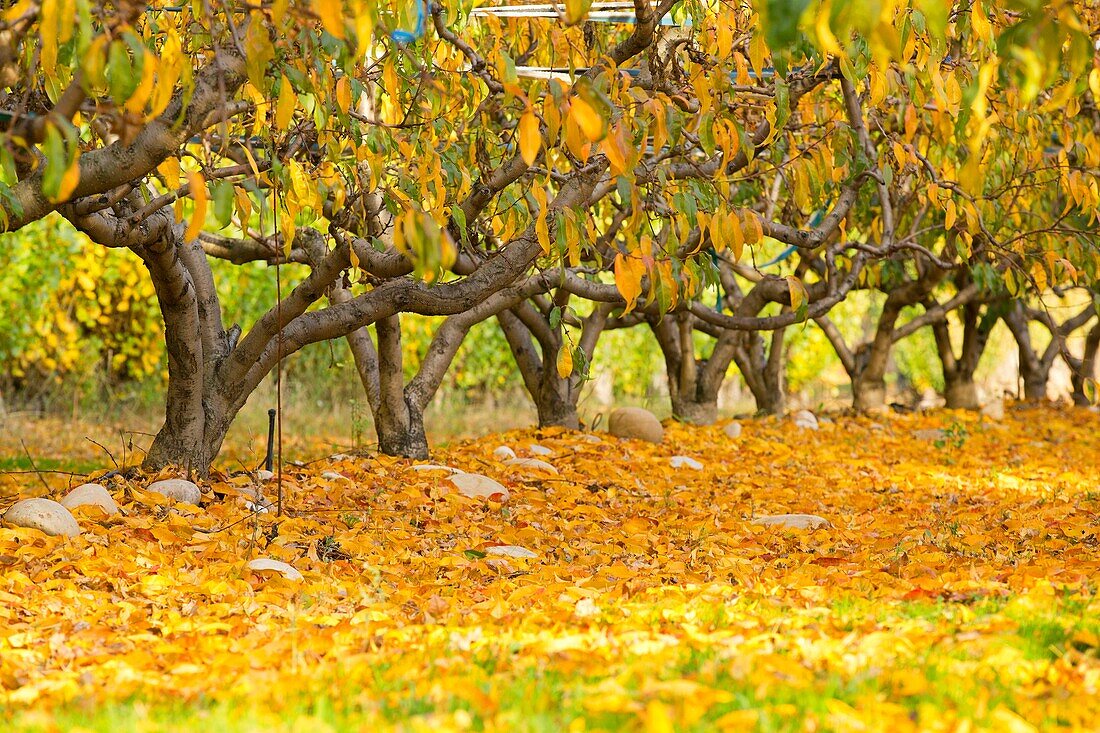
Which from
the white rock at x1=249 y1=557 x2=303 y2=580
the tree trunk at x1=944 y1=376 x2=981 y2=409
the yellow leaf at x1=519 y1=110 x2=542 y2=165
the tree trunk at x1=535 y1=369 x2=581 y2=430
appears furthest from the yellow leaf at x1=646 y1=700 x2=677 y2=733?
the tree trunk at x1=944 y1=376 x2=981 y2=409

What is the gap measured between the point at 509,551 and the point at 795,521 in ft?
4.23

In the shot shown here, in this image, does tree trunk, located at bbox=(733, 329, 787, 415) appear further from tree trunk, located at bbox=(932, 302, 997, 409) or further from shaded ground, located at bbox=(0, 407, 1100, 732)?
shaded ground, located at bbox=(0, 407, 1100, 732)

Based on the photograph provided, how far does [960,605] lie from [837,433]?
503 cm

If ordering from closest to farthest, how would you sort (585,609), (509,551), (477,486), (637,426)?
(585,609), (509,551), (477,486), (637,426)

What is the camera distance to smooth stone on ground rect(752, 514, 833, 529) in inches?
176

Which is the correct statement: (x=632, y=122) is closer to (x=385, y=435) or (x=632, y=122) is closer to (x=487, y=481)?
(x=487, y=481)

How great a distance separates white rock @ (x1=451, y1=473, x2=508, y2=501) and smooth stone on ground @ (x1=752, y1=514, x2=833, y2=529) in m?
1.15

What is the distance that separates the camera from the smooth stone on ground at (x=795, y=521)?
14.7ft

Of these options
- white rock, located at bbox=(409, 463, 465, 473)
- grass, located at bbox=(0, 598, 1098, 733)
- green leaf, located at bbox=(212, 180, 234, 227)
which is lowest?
grass, located at bbox=(0, 598, 1098, 733)

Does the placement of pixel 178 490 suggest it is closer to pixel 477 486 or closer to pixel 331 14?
pixel 477 486

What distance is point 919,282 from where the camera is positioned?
8.34m

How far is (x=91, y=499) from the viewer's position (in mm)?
4098

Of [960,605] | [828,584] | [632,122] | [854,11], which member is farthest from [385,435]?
[854,11]

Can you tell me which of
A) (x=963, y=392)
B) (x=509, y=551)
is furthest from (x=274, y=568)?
(x=963, y=392)
